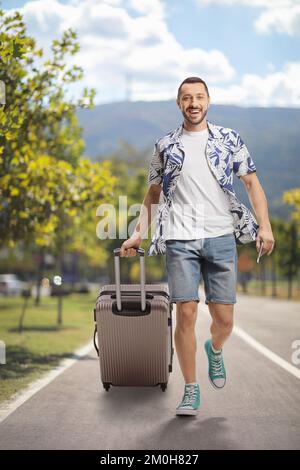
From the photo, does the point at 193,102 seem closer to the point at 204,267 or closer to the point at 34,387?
the point at 204,267

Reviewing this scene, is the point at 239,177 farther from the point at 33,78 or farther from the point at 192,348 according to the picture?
the point at 33,78

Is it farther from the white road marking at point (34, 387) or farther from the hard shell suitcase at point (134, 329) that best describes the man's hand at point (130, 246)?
the white road marking at point (34, 387)

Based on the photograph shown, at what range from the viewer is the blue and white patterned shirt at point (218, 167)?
599 cm

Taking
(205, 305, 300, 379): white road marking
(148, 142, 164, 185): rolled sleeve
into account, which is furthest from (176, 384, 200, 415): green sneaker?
(205, 305, 300, 379): white road marking

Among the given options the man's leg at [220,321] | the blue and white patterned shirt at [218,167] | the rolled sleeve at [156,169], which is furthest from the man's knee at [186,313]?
the rolled sleeve at [156,169]

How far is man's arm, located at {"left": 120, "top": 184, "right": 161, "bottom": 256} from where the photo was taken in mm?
6187

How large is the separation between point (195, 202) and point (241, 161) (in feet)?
1.66

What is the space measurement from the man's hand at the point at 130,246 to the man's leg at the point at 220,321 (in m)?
0.71

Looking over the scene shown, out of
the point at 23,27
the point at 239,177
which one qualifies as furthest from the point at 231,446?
the point at 23,27

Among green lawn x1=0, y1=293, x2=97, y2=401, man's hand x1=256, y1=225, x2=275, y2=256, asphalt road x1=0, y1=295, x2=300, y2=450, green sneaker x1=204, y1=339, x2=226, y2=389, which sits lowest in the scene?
green lawn x1=0, y1=293, x2=97, y2=401

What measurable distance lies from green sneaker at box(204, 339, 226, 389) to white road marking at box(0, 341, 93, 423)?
1562 millimetres

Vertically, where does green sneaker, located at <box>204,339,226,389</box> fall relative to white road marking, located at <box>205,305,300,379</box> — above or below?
above

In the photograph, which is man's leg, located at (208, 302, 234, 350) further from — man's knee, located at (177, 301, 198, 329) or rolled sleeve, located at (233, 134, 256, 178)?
rolled sleeve, located at (233, 134, 256, 178)
